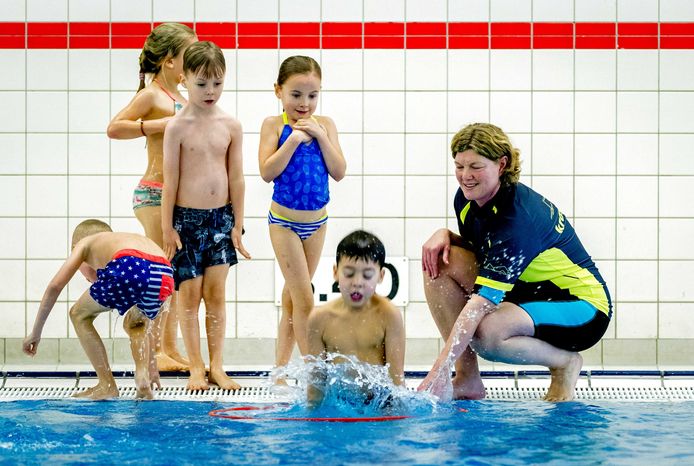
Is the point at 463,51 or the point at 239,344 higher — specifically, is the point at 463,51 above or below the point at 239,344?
above

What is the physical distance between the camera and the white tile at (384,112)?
6.67m

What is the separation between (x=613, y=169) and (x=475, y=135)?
2554 millimetres

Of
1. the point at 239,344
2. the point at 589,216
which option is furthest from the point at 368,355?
the point at 589,216

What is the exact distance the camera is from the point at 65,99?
664 centimetres

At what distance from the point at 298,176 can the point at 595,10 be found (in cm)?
277

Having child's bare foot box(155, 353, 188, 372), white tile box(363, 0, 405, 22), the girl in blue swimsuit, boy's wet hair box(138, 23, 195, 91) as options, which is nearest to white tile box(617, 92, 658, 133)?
white tile box(363, 0, 405, 22)

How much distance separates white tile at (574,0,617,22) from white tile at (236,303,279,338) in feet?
9.29

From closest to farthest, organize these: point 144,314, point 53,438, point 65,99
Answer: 1. point 53,438
2. point 144,314
3. point 65,99

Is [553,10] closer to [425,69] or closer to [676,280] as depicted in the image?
[425,69]

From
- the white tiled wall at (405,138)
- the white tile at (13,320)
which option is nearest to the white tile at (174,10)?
the white tiled wall at (405,138)

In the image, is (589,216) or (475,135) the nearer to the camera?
(475,135)

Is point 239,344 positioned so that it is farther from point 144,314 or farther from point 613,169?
point 613,169

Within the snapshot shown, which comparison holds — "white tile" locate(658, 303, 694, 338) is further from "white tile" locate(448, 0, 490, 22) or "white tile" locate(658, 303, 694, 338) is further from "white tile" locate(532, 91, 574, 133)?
"white tile" locate(448, 0, 490, 22)

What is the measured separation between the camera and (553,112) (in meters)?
6.67
